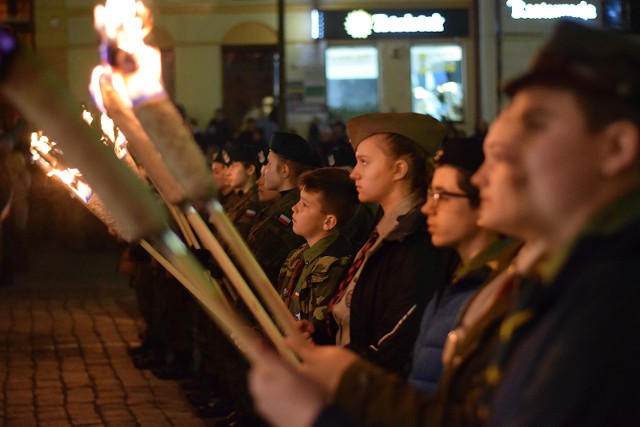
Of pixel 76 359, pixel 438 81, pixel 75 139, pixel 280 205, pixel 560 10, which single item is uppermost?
pixel 560 10

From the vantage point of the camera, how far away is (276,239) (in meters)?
7.44

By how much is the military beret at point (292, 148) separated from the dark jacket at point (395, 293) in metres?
2.78

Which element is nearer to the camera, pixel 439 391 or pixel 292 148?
pixel 439 391

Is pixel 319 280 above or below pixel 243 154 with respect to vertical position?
below

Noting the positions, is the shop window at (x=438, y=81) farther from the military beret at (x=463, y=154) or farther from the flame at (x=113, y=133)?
the military beret at (x=463, y=154)

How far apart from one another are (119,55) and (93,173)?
1224 mm

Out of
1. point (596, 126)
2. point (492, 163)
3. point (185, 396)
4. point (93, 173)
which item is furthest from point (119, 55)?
point (185, 396)

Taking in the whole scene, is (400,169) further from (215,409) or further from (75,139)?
(215,409)

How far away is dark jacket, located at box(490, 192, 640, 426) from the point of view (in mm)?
2131

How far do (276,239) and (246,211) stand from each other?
4.05 ft

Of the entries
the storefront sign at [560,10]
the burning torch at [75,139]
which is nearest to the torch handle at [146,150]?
the burning torch at [75,139]

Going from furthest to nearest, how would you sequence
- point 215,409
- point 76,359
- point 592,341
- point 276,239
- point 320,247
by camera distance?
point 76,359 → point 215,409 → point 276,239 → point 320,247 → point 592,341

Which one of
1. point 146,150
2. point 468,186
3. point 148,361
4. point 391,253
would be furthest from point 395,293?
point 148,361

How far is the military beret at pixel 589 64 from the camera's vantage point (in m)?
2.25
